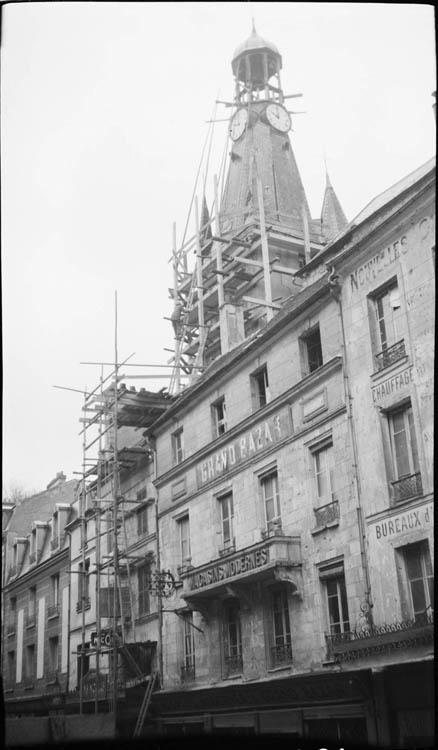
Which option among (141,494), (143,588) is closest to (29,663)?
(143,588)

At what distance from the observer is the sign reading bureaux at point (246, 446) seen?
21.7m

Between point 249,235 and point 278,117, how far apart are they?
387 inches

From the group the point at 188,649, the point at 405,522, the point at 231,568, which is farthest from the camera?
A: the point at 188,649

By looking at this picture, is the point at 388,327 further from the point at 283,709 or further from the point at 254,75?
the point at 254,75

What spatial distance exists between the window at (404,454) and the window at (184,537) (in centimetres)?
935

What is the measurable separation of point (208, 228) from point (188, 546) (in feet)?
60.4

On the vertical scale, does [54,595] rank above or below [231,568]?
above

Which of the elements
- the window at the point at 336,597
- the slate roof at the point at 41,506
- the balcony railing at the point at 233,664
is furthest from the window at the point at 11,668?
the window at the point at 336,597

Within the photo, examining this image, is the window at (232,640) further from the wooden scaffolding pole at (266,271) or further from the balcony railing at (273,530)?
the wooden scaffolding pole at (266,271)

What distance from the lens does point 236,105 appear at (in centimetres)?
4397

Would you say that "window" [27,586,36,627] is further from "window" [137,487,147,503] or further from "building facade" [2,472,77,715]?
"window" [137,487,147,503]

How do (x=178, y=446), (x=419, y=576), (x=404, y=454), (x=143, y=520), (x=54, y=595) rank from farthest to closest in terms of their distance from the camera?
(x=54, y=595), (x=143, y=520), (x=178, y=446), (x=404, y=454), (x=419, y=576)

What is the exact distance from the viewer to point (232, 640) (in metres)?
22.7

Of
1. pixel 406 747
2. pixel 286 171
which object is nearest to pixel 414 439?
pixel 406 747
